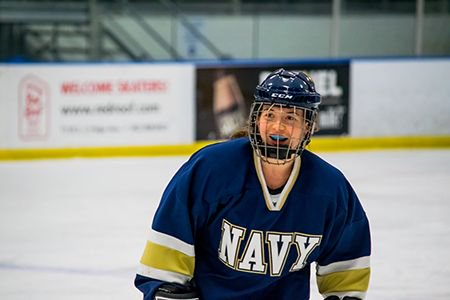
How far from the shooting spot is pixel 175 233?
7.11 feet

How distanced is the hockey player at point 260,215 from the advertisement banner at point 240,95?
6307mm

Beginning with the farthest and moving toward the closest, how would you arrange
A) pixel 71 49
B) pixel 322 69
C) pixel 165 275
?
pixel 71 49
pixel 322 69
pixel 165 275

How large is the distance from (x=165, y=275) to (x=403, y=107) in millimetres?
7353

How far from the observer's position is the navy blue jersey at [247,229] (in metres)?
2.17

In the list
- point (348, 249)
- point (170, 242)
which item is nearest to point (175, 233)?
point (170, 242)

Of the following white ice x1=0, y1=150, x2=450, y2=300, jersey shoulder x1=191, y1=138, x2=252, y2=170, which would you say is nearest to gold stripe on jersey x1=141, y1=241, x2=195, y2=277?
jersey shoulder x1=191, y1=138, x2=252, y2=170

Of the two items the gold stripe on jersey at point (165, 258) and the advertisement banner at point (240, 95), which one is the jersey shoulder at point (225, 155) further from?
the advertisement banner at point (240, 95)

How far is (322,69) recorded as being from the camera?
920cm

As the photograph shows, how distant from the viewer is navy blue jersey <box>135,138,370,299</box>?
7.11 feet

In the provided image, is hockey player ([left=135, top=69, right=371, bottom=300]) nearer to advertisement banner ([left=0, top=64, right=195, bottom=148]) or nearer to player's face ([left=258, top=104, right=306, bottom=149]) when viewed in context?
player's face ([left=258, top=104, right=306, bottom=149])

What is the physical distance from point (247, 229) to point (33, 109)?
6275 millimetres

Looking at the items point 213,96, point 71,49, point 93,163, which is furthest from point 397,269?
point 71,49

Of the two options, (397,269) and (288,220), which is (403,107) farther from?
(288,220)

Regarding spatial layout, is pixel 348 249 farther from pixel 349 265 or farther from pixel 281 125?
pixel 281 125
